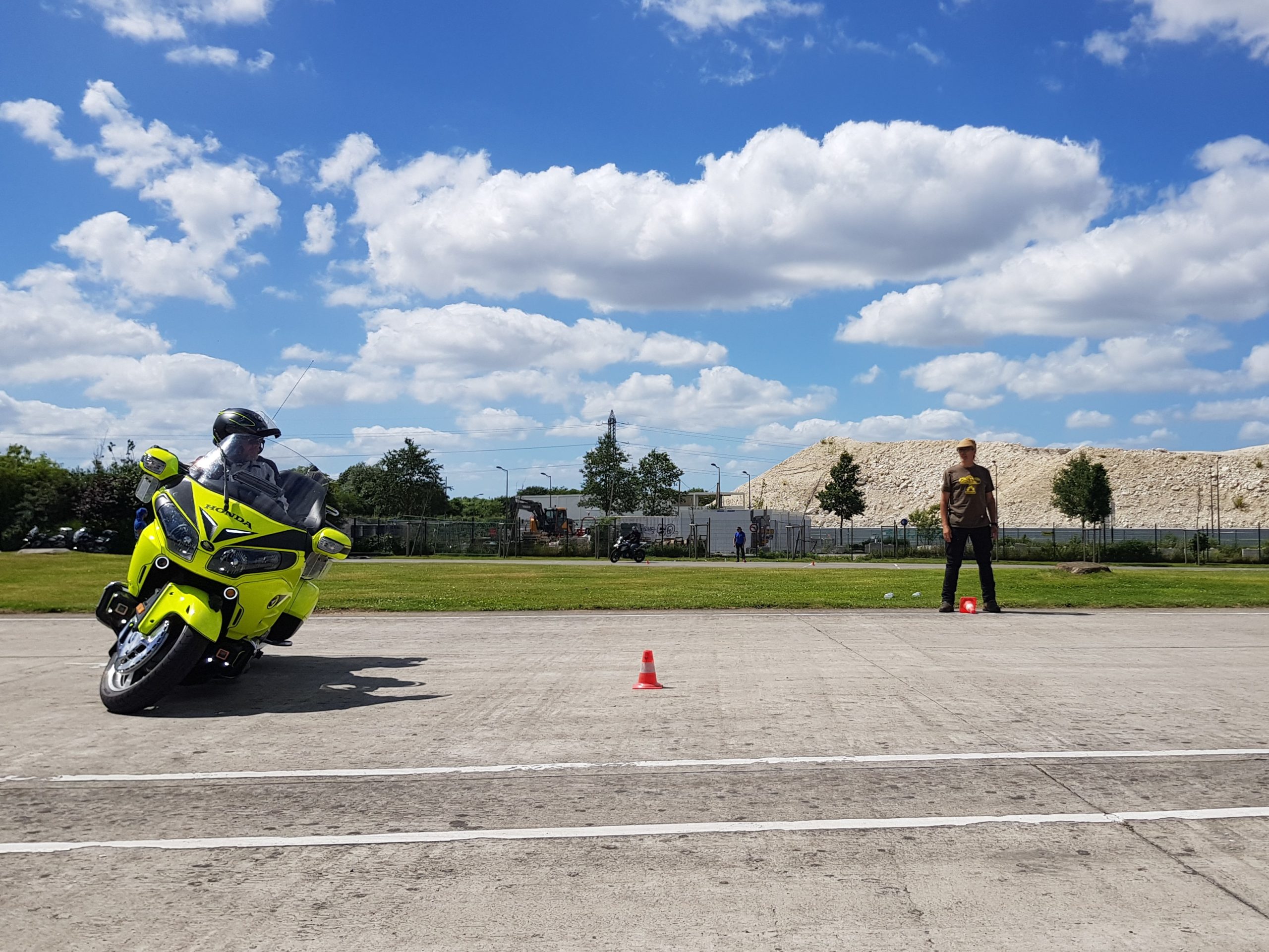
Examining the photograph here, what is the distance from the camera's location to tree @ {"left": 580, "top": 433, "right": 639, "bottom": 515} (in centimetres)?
9100

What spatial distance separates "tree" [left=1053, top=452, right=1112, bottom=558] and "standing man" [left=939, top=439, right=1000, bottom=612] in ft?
231

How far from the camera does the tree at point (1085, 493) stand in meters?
81.2

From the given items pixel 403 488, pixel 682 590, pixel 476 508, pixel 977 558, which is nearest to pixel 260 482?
pixel 977 558

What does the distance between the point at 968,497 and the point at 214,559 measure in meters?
9.59

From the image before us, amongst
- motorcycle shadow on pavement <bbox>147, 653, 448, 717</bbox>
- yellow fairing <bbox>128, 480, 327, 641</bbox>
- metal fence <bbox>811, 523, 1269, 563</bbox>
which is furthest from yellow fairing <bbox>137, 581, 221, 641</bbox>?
metal fence <bbox>811, 523, 1269, 563</bbox>

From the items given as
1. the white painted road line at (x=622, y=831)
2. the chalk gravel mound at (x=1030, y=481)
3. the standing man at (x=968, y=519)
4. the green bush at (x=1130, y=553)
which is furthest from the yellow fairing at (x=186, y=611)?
the chalk gravel mound at (x=1030, y=481)

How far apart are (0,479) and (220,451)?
65.2 meters

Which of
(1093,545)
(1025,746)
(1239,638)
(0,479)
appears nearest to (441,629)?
(1025,746)

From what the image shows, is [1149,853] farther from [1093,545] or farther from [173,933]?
[1093,545]

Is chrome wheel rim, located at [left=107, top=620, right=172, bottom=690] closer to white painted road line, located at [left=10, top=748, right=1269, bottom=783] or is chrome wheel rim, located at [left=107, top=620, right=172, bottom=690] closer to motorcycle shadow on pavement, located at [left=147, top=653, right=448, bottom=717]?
motorcycle shadow on pavement, located at [left=147, top=653, right=448, bottom=717]

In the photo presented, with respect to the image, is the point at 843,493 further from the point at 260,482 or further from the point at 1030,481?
the point at 260,482

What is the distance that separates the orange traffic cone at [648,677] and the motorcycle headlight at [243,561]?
263 centimetres

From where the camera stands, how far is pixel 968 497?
1322 centimetres

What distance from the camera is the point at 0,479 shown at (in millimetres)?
62125
